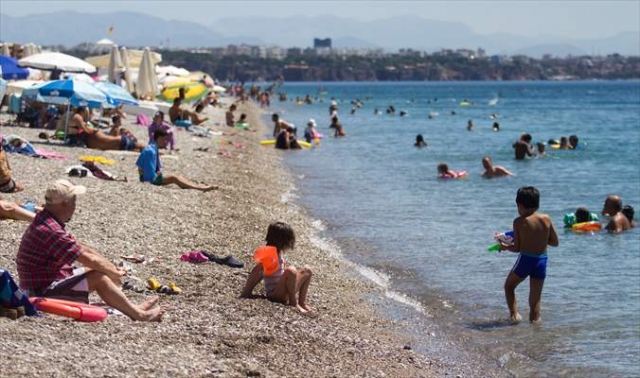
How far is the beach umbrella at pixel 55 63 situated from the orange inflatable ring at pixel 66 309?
65.0 feet

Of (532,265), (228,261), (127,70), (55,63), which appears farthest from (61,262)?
(127,70)

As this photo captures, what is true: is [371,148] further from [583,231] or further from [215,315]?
[215,315]

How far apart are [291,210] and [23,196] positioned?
564 centimetres

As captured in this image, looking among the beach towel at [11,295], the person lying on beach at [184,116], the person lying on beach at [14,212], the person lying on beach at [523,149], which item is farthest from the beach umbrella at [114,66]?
the beach towel at [11,295]

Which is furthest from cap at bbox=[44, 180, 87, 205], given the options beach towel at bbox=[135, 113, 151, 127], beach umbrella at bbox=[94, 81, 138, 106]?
beach towel at bbox=[135, 113, 151, 127]

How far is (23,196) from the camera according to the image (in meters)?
13.5

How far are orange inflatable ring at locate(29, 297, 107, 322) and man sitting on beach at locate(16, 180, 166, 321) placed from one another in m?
0.15

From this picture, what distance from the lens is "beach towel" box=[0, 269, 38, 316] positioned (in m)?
7.09

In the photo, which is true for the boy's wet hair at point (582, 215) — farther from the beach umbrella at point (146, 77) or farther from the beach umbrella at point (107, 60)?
the beach umbrella at point (107, 60)

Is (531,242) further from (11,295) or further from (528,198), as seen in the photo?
(11,295)

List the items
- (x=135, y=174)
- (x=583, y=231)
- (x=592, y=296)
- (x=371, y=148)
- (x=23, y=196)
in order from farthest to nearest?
(x=371, y=148), (x=135, y=174), (x=583, y=231), (x=23, y=196), (x=592, y=296)

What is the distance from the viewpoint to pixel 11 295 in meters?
7.20

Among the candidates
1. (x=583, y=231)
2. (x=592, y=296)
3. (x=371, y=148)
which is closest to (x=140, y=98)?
(x=371, y=148)

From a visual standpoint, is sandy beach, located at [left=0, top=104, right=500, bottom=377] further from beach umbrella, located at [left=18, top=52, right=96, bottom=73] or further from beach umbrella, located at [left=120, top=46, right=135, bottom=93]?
beach umbrella, located at [left=120, top=46, right=135, bottom=93]
